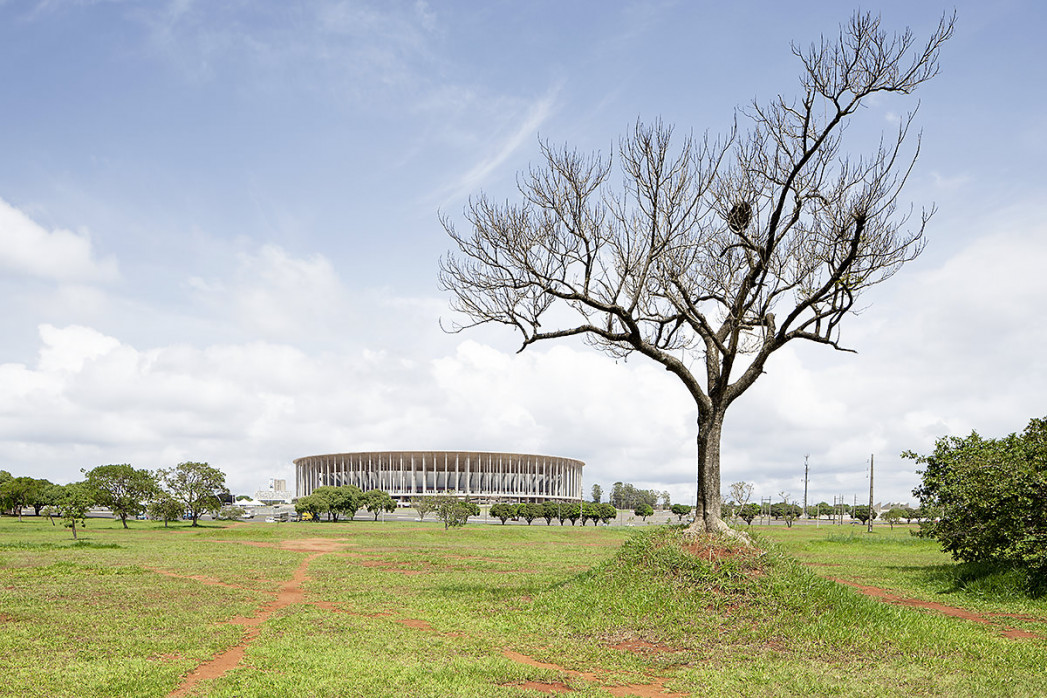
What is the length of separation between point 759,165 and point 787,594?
8.75 m

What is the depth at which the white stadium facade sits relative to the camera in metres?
128

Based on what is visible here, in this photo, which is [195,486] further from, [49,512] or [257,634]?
[257,634]

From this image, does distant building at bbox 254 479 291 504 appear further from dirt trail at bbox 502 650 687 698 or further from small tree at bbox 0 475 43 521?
dirt trail at bbox 502 650 687 698

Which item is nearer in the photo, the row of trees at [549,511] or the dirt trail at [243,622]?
the dirt trail at [243,622]

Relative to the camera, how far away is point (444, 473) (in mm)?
130375

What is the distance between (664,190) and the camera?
15.1 metres

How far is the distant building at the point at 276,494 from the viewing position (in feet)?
495

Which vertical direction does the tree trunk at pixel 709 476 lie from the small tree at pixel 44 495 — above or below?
above

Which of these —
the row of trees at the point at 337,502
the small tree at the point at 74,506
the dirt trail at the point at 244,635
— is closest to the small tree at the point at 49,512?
the small tree at the point at 74,506

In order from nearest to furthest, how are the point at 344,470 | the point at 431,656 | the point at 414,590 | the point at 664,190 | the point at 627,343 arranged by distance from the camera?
the point at 431,656
the point at 664,190
the point at 627,343
the point at 414,590
the point at 344,470

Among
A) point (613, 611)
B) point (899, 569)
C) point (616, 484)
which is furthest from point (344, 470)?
point (613, 611)

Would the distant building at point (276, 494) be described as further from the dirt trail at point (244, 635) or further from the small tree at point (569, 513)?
the dirt trail at point (244, 635)

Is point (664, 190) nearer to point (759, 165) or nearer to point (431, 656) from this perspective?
point (759, 165)

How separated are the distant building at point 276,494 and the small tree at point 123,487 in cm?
9561
